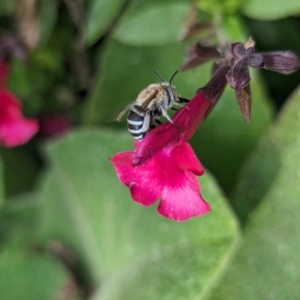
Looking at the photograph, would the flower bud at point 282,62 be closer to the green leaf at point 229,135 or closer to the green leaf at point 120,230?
the green leaf at point 120,230

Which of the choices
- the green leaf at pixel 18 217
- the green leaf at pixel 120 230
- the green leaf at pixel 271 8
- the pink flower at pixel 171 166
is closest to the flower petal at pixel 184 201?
the pink flower at pixel 171 166

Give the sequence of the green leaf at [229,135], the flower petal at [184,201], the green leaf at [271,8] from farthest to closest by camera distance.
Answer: the green leaf at [229,135] → the green leaf at [271,8] → the flower petal at [184,201]

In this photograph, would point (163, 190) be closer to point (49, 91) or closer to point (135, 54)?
point (135, 54)

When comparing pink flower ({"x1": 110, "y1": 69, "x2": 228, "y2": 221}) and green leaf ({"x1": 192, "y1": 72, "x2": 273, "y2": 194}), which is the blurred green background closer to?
green leaf ({"x1": 192, "y1": 72, "x2": 273, "y2": 194})

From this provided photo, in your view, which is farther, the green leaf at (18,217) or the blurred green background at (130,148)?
→ the green leaf at (18,217)

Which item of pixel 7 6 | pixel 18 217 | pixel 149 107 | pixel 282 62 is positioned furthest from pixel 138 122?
pixel 18 217

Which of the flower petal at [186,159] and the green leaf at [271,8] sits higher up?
the flower petal at [186,159]

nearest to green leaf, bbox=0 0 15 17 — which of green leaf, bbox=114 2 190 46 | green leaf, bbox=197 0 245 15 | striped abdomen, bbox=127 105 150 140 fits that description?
green leaf, bbox=114 2 190 46
